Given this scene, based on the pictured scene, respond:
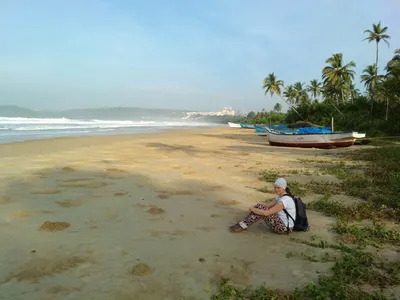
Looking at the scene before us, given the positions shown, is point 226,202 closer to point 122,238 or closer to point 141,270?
point 122,238

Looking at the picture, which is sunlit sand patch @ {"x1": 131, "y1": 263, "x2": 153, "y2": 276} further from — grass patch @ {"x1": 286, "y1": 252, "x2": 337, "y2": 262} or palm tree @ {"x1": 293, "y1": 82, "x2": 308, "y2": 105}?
palm tree @ {"x1": 293, "y1": 82, "x2": 308, "y2": 105}

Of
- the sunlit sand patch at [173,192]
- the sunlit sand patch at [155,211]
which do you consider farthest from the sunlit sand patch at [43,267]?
the sunlit sand patch at [173,192]

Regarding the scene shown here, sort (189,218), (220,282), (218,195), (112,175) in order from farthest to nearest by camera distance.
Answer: (112,175) < (218,195) < (189,218) < (220,282)

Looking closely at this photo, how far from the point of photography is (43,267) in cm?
375

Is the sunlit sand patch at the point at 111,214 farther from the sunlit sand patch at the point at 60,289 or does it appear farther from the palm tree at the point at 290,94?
the palm tree at the point at 290,94

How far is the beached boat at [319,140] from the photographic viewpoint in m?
18.5

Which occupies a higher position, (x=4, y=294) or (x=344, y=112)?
(x=344, y=112)

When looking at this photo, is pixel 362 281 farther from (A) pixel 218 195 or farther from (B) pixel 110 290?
(A) pixel 218 195

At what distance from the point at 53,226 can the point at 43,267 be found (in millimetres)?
1429

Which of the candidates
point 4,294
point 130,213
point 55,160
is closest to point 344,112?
point 55,160

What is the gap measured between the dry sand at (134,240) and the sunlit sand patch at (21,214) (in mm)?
16

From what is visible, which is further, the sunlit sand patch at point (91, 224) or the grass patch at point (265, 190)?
the grass patch at point (265, 190)

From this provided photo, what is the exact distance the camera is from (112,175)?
30.9 feet

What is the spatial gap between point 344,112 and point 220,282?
43.5m
